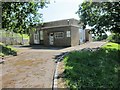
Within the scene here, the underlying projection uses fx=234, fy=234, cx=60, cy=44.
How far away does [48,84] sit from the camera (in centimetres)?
1088

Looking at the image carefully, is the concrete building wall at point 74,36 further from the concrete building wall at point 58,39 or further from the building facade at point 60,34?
the concrete building wall at point 58,39

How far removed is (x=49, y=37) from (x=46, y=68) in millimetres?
22879

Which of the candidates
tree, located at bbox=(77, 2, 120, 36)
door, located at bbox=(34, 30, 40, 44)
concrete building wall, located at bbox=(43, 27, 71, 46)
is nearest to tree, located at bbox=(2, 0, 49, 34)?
tree, located at bbox=(77, 2, 120, 36)

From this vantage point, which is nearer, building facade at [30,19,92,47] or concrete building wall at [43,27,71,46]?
concrete building wall at [43,27,71,46]

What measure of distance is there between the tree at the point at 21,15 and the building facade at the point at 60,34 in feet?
27.7

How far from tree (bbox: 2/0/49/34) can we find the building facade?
27.7 feet

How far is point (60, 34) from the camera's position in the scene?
116 feet

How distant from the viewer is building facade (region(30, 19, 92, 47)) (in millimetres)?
34019

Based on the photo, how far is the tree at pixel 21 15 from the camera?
2366 centimetres

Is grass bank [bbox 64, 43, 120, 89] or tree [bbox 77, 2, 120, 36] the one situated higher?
tree [bbox 77, 2, 120, 36]

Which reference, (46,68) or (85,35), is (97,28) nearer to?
(46,68)

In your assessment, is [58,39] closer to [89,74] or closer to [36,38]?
[36,38]

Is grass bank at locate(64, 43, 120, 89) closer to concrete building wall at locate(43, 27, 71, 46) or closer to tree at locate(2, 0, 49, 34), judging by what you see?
tree at locate(2, 0, 49, 34)

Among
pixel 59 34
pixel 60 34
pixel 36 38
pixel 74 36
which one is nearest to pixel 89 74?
pixel 74 36
